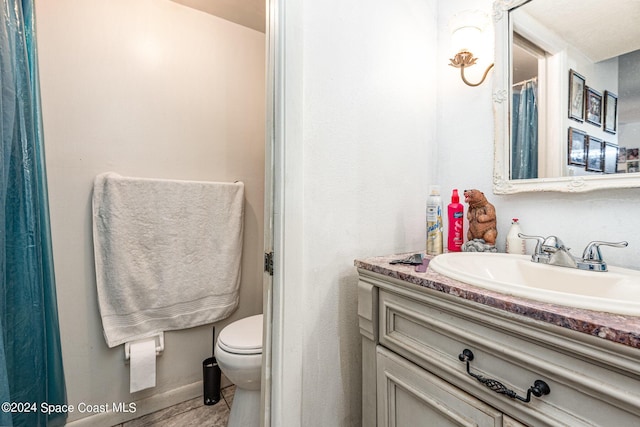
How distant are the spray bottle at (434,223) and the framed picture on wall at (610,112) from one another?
0.47m

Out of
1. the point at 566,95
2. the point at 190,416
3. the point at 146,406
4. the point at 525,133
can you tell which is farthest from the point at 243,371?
the point at 566,95

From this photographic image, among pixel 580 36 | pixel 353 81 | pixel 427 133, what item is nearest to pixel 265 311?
pixel 353 81

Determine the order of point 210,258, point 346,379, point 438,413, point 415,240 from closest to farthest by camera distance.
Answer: point 438,413 → point 346,379 → point 415,240 → point 210,258

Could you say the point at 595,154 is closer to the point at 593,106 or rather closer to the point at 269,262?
the point at 593,106

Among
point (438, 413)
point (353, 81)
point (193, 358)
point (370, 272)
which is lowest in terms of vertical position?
point (193, 358)

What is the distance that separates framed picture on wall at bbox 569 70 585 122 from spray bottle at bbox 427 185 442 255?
17.5 inches

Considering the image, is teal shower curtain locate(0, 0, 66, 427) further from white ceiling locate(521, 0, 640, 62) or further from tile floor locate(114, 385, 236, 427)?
white ceiling locate(521, 0, 640, 62)

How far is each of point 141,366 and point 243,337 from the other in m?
0.57

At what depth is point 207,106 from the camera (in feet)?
5.51

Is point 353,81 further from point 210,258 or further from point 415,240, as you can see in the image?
point 210,258

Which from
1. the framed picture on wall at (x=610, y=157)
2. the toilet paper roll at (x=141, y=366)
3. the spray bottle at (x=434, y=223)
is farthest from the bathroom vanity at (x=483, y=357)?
the toilet paper roll at (x=141, y=366)

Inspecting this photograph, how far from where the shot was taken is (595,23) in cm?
81

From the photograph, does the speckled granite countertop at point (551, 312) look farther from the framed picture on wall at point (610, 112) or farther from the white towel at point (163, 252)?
the white towel at point (163, 252)

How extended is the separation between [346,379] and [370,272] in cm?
43
